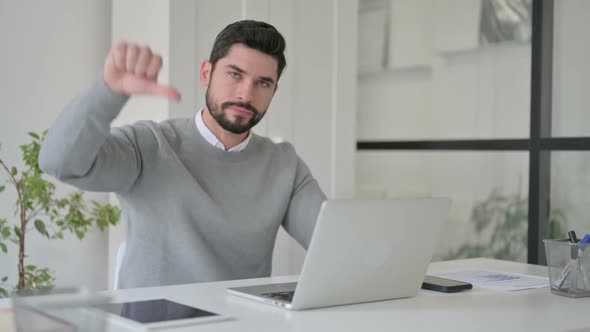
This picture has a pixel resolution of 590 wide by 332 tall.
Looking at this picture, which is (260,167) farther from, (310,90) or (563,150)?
(563,150)

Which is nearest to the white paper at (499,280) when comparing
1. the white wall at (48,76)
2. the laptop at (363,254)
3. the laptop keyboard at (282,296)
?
the laptop at (363,254)

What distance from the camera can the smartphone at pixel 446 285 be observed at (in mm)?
1758

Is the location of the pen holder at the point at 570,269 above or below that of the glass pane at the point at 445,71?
below

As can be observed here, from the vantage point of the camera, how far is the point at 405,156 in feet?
12.6

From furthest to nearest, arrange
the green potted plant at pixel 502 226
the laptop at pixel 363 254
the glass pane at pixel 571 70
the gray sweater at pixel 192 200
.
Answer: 1. the green potted plant at pixel 502 226
2. the glass pane at pixel 571 70
3. the gray sweater at pixel 192 200
4. the laptop at pixel 363 254

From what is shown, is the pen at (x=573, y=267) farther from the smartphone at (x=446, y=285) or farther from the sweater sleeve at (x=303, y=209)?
the sweater sleeve at (x=303, y=209)

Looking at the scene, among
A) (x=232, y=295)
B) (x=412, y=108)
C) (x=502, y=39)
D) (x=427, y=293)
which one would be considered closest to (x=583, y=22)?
(x=502, y=39)

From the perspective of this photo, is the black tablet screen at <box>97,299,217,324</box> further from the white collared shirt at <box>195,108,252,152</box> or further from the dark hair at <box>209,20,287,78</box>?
the dark hair at <box>209,20,287,78</box>

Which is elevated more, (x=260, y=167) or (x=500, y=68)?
(x=500, y=68)

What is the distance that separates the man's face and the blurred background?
0.73m

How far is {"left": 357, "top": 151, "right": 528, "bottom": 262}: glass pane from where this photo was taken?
3.27m

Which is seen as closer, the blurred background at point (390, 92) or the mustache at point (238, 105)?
the mustache at point (238, 105)

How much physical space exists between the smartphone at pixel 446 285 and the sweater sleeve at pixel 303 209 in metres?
0.50

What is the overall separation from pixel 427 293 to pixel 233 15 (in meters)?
1.78
